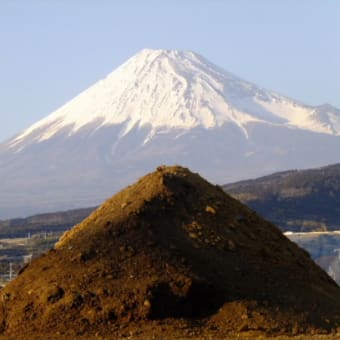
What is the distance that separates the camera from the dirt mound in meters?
16.4

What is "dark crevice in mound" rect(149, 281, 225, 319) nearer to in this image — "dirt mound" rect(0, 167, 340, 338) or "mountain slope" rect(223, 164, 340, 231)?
"dirt mound" rect(0, 167, 340, 338)

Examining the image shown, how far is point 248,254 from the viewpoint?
60.1 feet

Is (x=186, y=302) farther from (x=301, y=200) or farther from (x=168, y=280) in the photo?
(x=301, y=200)

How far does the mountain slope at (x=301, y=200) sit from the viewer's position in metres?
101

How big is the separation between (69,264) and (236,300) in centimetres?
263

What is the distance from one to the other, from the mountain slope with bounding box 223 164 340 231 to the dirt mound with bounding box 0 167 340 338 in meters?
73.9

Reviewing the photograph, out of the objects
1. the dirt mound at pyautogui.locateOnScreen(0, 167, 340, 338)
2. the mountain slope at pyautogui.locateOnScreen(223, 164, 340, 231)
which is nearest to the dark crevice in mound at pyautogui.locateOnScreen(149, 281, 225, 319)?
the dirt mound at pyautogui.locateOnScreen(0, 167, 340, 338)

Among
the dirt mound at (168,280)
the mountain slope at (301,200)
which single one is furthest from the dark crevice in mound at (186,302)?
the mountain slope at (301,200)

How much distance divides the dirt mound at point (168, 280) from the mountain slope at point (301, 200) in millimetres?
73879

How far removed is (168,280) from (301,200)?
3907 inches

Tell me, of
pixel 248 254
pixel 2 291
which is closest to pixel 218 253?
pixel 248 254

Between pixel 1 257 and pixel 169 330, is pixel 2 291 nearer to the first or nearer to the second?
pixel 169 330

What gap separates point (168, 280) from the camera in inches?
662

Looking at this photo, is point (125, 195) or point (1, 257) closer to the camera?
point (125, 195)
